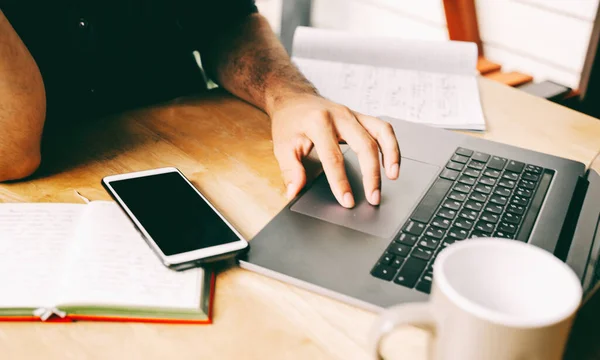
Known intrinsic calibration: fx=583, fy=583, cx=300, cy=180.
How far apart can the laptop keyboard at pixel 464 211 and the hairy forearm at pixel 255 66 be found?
0.97 feet

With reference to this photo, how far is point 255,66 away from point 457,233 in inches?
21.1

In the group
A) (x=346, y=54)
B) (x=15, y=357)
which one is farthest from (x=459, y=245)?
(x=346, y=54)

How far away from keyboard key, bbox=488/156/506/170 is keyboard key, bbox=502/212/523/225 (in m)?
0.11

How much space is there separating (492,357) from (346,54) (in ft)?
2.61

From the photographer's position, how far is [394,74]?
3.45 ft

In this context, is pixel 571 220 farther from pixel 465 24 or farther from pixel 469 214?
pixel 465 24

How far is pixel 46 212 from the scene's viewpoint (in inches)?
24.9

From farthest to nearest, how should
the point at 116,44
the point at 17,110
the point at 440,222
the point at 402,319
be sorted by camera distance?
the point at 116,44 → the point at 17,110 → the point at 440,222 → the point at 402,319

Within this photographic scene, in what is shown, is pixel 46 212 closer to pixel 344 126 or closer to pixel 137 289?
pixel 137 289

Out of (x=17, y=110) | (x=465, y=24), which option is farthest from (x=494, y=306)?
(x=465, y=24)

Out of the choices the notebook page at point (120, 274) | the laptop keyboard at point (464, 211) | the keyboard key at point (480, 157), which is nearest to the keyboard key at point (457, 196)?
the laptop keyboard at point (464, 211)

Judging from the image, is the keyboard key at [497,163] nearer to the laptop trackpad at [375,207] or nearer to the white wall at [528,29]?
the laptop trackpad at [375,207]

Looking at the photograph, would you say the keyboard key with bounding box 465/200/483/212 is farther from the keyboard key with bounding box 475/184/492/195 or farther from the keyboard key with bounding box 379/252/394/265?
the keyboard key with bounding box 379/252/394/265

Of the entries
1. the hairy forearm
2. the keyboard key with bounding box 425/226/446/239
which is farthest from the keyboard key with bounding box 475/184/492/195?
the hairy forearm
